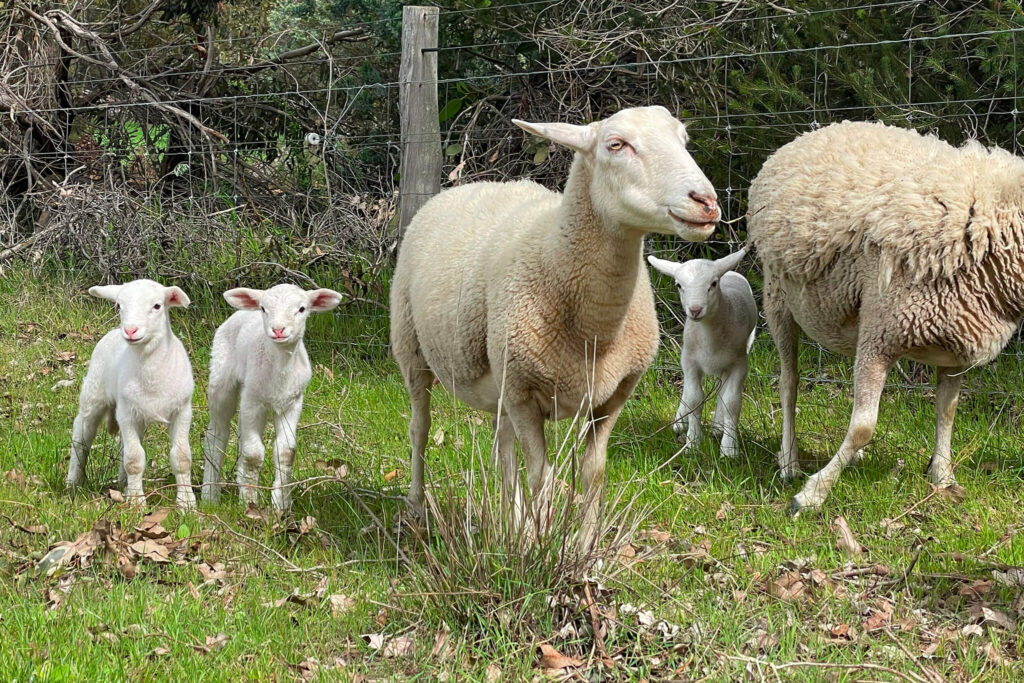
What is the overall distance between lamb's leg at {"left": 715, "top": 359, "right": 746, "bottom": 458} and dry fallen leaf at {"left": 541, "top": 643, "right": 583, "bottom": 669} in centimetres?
264

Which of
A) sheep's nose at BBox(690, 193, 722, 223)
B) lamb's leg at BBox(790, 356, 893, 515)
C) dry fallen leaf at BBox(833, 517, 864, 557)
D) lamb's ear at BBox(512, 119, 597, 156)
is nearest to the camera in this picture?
sheep's nose at BBox(690, 193, 722, 223)

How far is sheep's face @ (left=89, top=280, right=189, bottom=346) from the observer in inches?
196

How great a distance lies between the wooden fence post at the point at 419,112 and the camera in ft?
23.7

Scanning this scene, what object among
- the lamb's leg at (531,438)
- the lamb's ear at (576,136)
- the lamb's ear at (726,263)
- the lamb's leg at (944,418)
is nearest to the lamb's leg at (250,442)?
the lamb's leg at (531,438)

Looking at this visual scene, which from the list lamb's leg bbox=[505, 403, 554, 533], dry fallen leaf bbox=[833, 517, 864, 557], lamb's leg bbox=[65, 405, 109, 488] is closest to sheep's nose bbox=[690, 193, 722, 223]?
lamb's leg bbox=[505, 403, 554, 533]

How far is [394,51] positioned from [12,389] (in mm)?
4224

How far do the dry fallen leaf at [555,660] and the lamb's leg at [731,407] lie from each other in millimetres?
2644

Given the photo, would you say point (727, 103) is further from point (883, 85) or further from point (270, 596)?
point (270, 596)

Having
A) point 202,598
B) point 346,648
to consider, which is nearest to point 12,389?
point 202,598

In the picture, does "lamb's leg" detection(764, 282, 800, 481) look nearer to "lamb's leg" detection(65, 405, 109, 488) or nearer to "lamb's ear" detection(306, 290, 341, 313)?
"lamb's ear" detection(306, 290, 341, 313)

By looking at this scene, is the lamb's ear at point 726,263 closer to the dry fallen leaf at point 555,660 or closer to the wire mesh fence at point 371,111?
the wire mesh fence at point 371,111

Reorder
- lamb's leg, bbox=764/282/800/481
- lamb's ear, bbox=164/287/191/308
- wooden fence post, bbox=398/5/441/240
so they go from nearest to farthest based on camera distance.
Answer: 1. lamb's ear, bbox=164/287/191/308
2. lamb's leg, bbox=764/282/800/481
3. wooden fence post, bbox=398/5/441/240

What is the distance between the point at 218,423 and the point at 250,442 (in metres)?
0.45

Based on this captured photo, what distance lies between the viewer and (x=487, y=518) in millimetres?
3590
